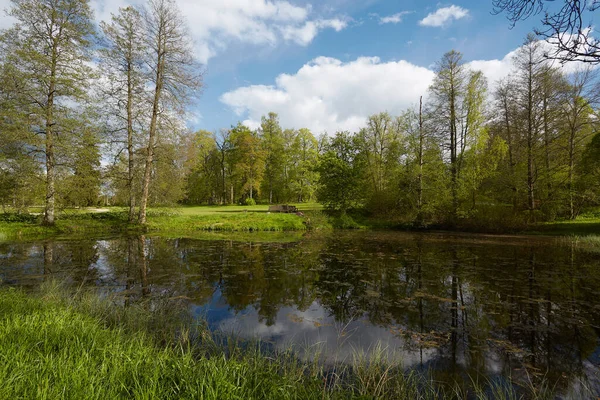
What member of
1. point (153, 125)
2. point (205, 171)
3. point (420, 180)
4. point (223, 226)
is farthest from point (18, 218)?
point (205, 171)

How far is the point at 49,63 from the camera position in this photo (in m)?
15.5

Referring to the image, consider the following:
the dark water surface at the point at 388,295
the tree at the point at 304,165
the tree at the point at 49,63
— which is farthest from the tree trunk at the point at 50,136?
the tree at the point at 304,165

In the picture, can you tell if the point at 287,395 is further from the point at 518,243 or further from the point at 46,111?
the point at 46,111

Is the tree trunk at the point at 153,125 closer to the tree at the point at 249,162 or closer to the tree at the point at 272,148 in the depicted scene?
the tree at the point at 249,162

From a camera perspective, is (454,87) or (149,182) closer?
(149,182)

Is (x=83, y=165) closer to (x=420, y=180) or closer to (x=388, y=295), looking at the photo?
(x=388, y=295)

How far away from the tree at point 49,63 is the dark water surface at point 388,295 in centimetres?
639

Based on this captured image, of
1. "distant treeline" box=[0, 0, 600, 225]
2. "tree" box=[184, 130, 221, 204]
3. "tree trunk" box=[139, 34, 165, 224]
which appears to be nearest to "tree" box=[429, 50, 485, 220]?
"distant treeline" box=[0, 0, 600, 225]

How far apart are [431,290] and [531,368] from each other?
11.8 feet

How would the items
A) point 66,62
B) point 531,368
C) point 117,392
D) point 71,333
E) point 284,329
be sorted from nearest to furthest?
1. point 117,392
2. point 71,333
3. point 531,368
4. point 284,329
5. point 66,62

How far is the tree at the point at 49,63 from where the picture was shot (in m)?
15.2

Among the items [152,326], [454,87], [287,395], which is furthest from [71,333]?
[454,87]

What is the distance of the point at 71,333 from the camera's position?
136 inches

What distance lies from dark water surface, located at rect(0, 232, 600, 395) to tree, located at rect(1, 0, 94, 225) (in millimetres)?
6386
